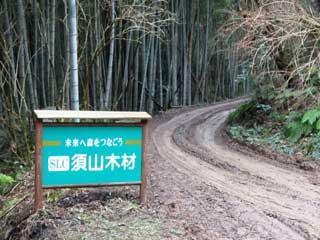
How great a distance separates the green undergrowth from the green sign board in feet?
10.4

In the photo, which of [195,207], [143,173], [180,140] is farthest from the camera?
[180,140]

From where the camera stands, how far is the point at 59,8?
1067 cm

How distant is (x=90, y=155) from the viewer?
12.8 ft

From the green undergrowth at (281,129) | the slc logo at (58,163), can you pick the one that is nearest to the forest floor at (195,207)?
the slc logo at (58,163)

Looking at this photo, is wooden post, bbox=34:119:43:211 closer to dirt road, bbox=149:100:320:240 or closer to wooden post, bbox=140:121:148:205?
wooden post, bbox=140:121:148:205

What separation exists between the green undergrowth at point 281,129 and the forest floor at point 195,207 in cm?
68

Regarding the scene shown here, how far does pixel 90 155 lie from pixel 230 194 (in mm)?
1443

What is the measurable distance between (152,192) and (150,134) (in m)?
4.33

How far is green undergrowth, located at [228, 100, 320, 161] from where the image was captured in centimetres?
662

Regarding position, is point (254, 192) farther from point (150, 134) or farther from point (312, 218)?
point (150, 134)

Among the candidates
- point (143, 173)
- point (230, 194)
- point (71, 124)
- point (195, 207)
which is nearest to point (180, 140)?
point (230, 194)

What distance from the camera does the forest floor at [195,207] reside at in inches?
136

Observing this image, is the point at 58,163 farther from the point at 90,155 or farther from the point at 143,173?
the point at 143,173

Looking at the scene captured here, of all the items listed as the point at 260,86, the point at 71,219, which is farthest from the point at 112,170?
the point at 260,86
